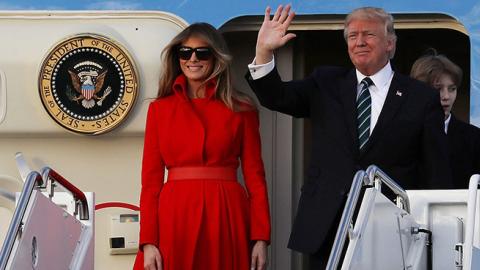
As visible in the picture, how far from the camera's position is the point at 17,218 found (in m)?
4.55

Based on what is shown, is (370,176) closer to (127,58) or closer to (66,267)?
(66,267)

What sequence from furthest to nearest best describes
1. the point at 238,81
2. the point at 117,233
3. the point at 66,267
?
the point at 238,81, the point at 117,233, the point at 66,267

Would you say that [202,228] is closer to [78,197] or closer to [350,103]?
[78,197]

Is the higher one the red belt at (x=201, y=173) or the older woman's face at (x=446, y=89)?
the older woman's face at (x=446, y=89)

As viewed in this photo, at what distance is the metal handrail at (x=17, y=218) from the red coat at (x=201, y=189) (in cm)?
74

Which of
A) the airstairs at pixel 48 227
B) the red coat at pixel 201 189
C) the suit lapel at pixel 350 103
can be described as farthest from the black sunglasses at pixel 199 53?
the airstairs at pixel 48 227

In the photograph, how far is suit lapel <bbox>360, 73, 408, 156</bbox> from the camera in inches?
205

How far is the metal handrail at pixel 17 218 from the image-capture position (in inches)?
174

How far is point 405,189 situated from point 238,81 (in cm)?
151

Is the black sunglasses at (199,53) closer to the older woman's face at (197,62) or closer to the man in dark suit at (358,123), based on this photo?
the older woman's face at (197,62)

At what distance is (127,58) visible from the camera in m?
5.91

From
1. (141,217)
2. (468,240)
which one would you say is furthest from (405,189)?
(141,217)

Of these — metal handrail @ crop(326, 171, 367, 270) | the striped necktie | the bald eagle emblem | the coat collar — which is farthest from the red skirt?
metal handrail @ crop(326, 171, 367, 270)

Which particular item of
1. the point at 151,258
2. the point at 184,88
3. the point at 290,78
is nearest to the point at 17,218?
the point at 151,258
